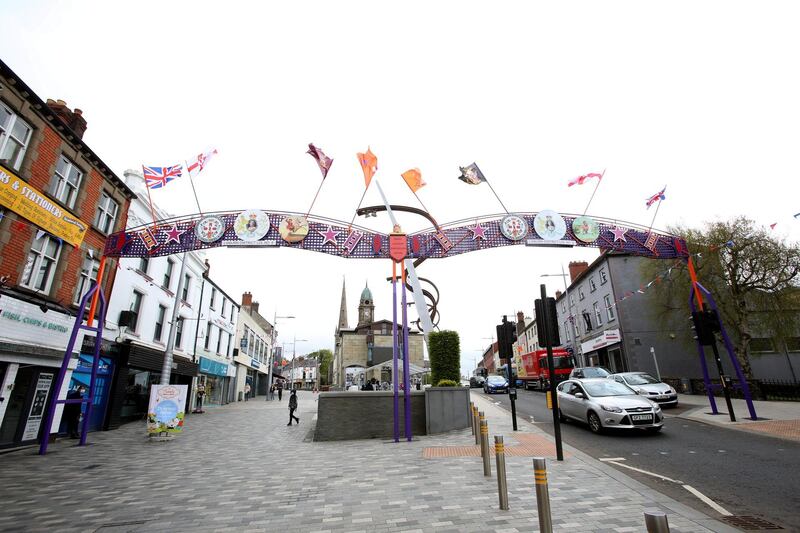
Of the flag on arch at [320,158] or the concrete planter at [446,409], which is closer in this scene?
the flag on arch at [320,158]

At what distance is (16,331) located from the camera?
10.8 m

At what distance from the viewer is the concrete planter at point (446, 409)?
13.2 m

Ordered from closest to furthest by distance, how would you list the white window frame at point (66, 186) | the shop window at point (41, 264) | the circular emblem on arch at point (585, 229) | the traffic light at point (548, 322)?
the traffic light at point (548, 322)
the shop window at point (41, 264)
the white window frame at point (66, 186)
the circular emblem on arch at point (585, 229)

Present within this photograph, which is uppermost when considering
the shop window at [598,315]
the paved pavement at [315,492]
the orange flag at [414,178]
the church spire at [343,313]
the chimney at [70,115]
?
the church spire at [343,313]

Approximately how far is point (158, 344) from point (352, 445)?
14144mm

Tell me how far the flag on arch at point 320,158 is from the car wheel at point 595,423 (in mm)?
→ 11314

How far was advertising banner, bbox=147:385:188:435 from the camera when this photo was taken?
13539 mm

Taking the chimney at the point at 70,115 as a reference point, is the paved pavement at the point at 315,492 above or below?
below

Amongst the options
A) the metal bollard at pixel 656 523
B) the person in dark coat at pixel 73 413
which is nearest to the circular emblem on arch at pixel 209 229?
the person in dark coat at pixel 73 413

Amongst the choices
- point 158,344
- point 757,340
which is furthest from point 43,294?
point 757,340

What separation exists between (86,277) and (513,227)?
15.6m

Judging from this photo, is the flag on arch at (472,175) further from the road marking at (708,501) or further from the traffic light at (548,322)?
the road marking at (708,501)

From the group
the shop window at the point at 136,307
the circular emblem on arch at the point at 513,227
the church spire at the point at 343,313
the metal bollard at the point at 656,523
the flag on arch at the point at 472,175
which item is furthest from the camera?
the church spire at the point at 343,313

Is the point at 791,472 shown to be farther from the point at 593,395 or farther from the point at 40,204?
the point at 40,204
